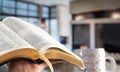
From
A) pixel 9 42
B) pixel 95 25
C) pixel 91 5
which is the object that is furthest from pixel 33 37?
pixel 91 5

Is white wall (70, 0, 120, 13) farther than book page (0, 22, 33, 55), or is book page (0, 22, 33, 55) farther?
white wall (70, 0, 120, 13)

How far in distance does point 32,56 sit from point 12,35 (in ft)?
0.16

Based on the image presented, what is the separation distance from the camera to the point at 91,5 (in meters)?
2.96

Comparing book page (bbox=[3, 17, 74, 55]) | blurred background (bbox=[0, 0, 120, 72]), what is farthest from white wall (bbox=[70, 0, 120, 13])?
book page (bbox=[3, 17, 74, 55])

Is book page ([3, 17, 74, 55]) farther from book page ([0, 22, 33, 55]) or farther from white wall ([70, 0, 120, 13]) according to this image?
white wall ([70, 0, 120, 13])

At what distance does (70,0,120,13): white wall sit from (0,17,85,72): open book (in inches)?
100

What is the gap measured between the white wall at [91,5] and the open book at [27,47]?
2.54 meters

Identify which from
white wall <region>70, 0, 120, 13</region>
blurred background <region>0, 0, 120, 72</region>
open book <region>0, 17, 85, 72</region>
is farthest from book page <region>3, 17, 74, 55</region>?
white wall <region>70, 0, 120, 13</region>

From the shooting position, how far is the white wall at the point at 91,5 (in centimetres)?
269

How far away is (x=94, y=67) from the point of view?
368mm

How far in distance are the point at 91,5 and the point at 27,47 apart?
112 inches

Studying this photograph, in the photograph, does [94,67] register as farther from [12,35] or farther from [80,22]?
[80,22]

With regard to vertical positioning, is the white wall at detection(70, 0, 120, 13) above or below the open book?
above

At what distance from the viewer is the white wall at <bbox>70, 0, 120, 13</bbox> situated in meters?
2.69
